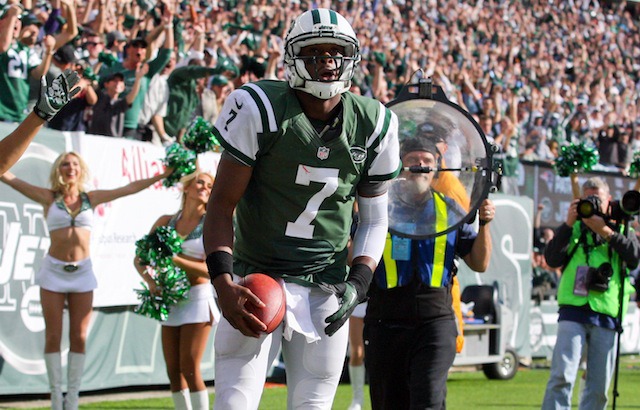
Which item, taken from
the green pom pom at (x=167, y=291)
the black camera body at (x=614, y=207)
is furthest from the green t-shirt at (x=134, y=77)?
the black camera body at (x=614, y=207)

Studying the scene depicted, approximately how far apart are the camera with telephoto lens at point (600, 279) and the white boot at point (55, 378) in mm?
3884

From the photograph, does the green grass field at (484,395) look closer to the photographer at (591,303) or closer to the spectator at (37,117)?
the photographer at (591,303)

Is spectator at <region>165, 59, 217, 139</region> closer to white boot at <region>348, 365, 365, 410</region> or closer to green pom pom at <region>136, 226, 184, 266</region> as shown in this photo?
white boot at <region>348, 365, 365, 410</region>

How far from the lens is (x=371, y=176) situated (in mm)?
4164

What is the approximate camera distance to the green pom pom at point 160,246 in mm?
7418

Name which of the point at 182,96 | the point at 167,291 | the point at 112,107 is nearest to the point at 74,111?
the point at 112,107

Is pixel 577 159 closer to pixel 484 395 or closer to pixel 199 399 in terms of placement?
pixel 199 399

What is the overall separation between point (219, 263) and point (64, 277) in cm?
454

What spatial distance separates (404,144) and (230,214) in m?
1.68

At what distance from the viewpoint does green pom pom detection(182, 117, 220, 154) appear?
7.60 m

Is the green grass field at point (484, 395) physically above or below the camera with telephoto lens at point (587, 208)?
below

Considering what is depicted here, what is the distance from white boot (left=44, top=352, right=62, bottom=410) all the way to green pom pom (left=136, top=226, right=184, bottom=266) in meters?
1.20

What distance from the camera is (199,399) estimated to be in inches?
285

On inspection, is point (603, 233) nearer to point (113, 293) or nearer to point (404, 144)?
point (404, 144)
